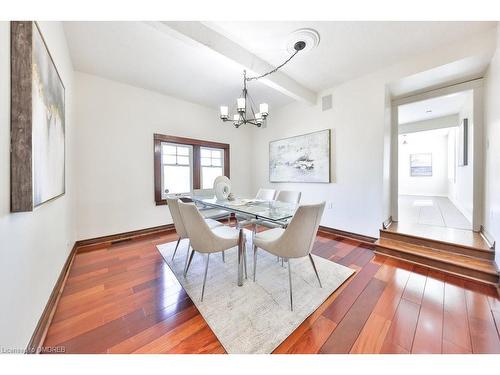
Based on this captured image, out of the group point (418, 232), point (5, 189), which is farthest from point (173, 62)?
point (418, 232)

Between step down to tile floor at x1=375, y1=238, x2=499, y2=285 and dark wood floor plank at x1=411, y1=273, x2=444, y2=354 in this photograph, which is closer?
dark wood floor plank at x1=411, y1=273, x2=444, y2=354

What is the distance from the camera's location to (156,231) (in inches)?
135

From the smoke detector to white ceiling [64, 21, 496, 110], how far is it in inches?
2.4

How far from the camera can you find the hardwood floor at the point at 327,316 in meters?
1.15

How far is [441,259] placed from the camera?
2061 mm

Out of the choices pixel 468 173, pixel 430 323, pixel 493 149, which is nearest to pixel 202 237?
pixel 430 323

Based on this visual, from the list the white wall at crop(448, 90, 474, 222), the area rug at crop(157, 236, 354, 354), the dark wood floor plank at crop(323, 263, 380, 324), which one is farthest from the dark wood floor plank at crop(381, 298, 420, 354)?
the white wall at crop(448, 90, 474, 222)

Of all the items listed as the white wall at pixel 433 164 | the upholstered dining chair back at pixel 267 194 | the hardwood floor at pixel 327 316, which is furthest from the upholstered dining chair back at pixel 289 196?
the white wall at pixel 433 164

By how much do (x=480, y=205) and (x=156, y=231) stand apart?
5.12 metres

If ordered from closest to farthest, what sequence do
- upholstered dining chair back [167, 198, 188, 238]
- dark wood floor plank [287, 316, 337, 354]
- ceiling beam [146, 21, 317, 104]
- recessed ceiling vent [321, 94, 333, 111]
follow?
dark wood floor plank [287, 316, 337, 354] → ceiling beam [146, 21, 317, 104] → upholstered dining chair back [167, 198, 188, 238] → recessed ceiling vent [321, 94, 333, 111]

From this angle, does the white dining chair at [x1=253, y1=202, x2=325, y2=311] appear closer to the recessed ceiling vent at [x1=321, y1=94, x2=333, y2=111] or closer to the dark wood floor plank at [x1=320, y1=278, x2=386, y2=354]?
the dark wood floor plank at [x1=320, y1=278, x2=386, y2=354]

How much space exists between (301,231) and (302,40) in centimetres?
209

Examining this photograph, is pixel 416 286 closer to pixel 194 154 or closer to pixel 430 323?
pixel 430 323

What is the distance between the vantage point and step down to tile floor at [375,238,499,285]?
1.83 meters
